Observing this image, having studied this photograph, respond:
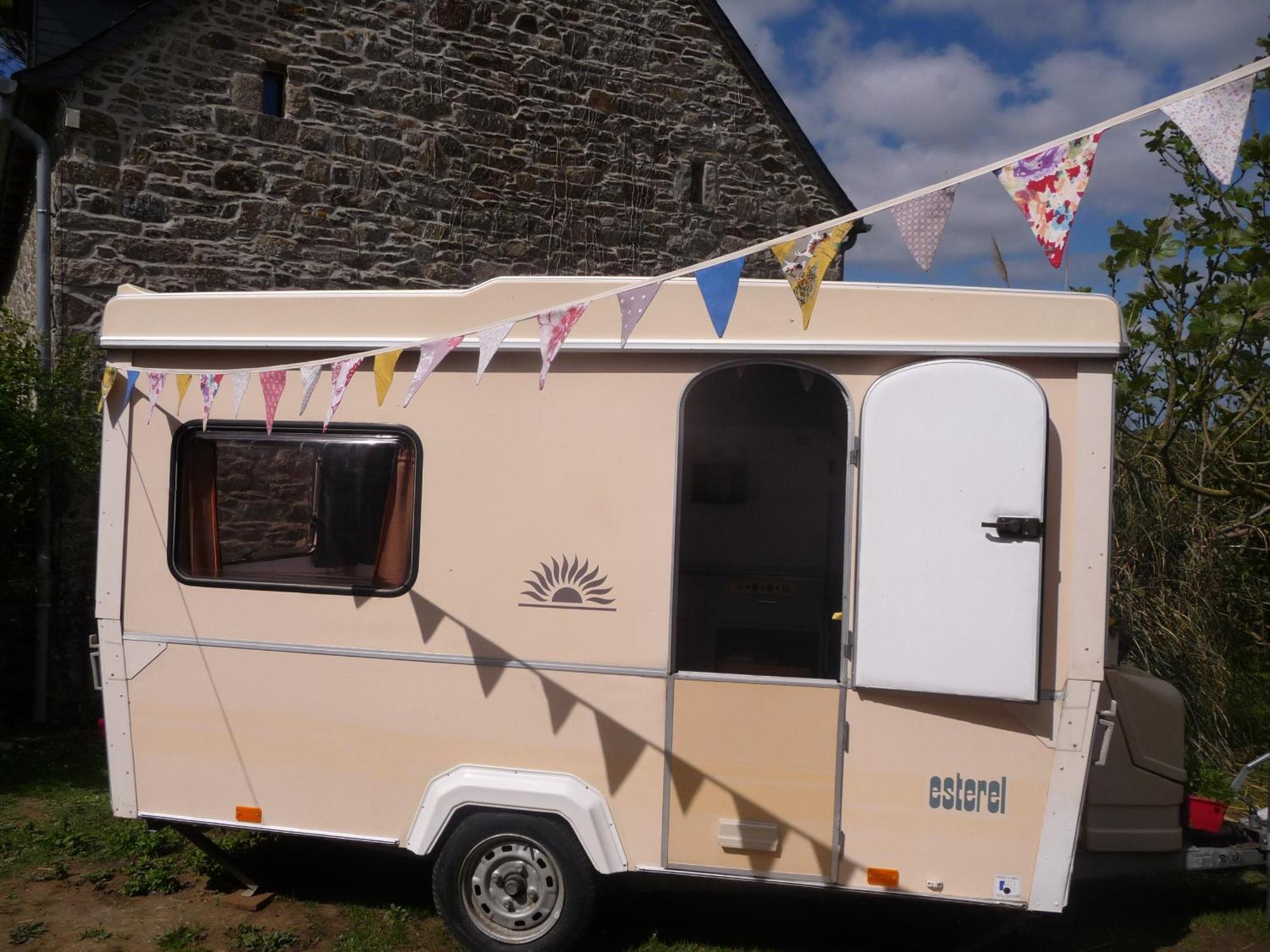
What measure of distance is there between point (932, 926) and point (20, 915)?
13.6 feet

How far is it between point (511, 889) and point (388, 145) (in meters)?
7.25

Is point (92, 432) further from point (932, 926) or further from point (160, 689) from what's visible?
point (932, 926)

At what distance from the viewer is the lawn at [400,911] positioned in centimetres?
461

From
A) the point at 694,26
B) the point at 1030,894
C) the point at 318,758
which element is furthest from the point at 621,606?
the point at 694,26

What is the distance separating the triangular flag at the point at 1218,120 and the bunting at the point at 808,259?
102 cm

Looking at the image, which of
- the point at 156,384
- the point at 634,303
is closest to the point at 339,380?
the point at 156,384

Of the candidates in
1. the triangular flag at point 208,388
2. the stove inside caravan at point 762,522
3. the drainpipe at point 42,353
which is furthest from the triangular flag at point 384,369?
→ the drainpipe at point 42,353

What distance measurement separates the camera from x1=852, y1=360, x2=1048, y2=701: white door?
3.79 m

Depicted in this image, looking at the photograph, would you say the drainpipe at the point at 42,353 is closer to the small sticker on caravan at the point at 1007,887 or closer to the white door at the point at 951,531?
the white door at the point at 951,531

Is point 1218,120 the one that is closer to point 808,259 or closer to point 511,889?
point 808,259

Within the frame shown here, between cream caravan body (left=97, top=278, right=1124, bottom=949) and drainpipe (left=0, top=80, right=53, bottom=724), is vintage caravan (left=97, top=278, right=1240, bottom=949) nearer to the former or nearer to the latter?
cream caravan body (left=97, top=278, right=1124, bottom=949)

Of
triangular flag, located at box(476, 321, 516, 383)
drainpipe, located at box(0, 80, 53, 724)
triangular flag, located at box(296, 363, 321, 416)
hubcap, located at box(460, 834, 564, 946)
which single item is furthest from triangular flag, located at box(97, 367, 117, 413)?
drainpipe, located at box(0, 80, 53, 724)

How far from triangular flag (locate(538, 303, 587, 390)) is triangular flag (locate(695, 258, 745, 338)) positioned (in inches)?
18.5

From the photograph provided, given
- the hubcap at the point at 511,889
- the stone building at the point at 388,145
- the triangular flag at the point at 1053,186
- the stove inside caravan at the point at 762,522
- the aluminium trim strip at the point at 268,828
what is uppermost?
the stone building at the point at 388,145
